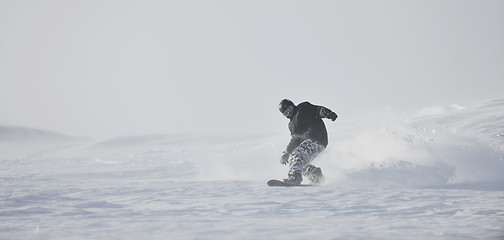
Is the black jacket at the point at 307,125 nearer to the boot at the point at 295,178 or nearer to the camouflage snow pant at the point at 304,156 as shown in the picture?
the camouflage snow pant at the point at 304,156

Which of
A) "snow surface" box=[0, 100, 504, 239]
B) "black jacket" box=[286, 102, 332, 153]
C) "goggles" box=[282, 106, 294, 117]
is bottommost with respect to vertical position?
"snow surface" box=[0, 100, 504, 239]

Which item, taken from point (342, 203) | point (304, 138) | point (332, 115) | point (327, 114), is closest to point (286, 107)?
point (304, 138)

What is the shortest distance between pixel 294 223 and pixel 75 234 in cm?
218

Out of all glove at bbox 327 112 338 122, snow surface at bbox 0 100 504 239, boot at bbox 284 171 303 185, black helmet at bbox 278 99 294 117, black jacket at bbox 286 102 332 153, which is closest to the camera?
snow surface at bbox 0 100 504 239

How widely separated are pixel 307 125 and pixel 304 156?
0.69m

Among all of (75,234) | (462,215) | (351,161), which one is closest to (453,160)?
(351,161)

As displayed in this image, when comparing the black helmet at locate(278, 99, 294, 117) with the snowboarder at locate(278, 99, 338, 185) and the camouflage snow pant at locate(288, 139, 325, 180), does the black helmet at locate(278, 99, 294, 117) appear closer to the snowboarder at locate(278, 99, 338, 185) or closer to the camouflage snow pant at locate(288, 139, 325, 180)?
the snowboarder at locate(278, 99, 338, 185)

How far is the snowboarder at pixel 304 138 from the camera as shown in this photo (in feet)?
25.7

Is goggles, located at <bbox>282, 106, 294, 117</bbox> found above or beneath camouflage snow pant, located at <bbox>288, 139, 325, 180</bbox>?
above

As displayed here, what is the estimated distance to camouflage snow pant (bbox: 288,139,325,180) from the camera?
7.85 meters

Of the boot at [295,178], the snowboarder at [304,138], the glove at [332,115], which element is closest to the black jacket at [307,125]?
the snowboarder at [304,138]

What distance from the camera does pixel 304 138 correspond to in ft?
27.1

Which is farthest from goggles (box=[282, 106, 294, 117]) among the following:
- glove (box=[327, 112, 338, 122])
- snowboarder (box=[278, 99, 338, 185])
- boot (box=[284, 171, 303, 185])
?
boot (box=[284, 171, 303, 185])

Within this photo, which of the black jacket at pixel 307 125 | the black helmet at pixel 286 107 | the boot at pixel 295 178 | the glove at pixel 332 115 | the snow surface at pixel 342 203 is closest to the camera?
the snow surface at pixel 342 203
